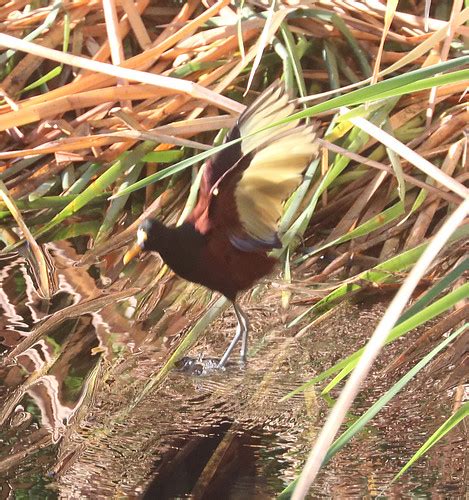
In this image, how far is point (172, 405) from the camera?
1511 mm

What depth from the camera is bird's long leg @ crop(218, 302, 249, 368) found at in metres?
1.67

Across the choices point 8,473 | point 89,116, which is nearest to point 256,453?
point 8,473

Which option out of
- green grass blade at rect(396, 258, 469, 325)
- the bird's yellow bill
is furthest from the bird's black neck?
green grass blade at rect(396, 258, 469, 325)

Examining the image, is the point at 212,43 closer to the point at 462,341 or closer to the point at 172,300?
the point at 172,300

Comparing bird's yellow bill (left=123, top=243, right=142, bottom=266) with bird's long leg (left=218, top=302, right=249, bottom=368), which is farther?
bird's yellow bill (left=123, top=243, right=142, bottom=266)

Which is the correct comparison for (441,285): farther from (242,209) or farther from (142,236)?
(142,236)

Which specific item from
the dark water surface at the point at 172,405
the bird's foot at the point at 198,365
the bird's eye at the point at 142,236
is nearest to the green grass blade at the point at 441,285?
the dark water surface at the point at 172,405

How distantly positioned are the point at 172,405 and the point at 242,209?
A: 348 millimetres

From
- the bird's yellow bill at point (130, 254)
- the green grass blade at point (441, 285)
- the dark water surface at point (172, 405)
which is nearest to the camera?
the green grass blade at point (441, 285)

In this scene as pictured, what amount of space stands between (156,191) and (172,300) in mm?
433

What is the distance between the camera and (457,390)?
1468 millimetres

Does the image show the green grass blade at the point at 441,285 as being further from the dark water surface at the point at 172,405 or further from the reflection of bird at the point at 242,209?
the reflection of bird at the point at 242,209

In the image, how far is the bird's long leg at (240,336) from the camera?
5.48 feet

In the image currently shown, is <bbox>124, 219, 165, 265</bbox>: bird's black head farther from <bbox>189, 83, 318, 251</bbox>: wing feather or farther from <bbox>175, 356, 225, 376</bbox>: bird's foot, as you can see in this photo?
<bbox>175, 356, 225, 376</bbox>: bird's foot
